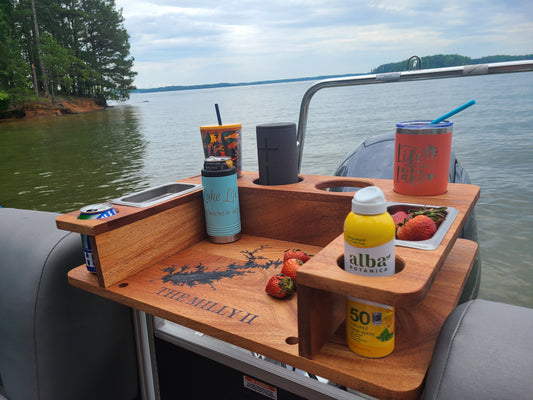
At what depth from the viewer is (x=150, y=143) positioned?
1291 cm

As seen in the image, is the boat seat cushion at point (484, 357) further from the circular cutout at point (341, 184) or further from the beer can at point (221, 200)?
the beer can at point (221, 200)

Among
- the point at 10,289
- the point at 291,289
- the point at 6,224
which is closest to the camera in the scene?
the point at 291,289

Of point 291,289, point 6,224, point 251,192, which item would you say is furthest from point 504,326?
point 6,224

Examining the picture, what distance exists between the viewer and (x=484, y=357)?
1.81 ft

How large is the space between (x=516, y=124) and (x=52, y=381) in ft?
44.0

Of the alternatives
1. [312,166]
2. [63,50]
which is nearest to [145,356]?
[312,166]

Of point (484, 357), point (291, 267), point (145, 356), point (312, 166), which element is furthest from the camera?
point (312, 166)

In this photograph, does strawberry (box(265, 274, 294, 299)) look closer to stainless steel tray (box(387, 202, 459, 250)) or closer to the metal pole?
stainless steel tray (box(387, 202, 459, 250))

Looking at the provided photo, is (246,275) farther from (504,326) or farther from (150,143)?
(150,143)

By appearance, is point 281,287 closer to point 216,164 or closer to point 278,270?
point 278,270

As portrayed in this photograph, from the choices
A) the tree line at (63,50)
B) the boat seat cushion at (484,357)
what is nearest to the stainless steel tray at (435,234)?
the boat seat cushion at (484,357)

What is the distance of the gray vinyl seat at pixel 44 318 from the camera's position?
1.16 m

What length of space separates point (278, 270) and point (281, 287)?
0.50 ft

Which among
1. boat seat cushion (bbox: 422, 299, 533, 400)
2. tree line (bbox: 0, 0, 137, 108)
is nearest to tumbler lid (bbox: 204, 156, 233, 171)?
boat seat cushion (bbox: 422, 299, 533, 400)
